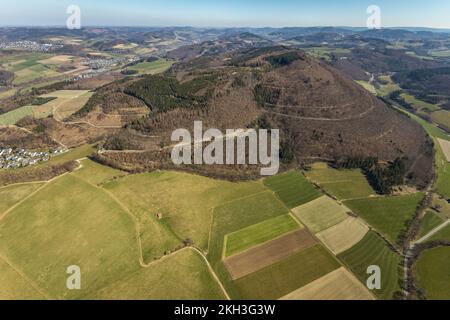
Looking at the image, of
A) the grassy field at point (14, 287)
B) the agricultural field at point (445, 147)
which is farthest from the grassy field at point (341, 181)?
the grassy field at point (14, 287)

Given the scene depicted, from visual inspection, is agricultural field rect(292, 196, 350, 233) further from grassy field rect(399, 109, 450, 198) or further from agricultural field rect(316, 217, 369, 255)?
grassy field rect(399, 109, 450, 198)

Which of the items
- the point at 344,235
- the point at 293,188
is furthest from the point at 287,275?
the point at 293,188

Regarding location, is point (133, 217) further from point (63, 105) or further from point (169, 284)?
point (63, 105)

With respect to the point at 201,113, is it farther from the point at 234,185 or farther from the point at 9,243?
the point at 9,243
